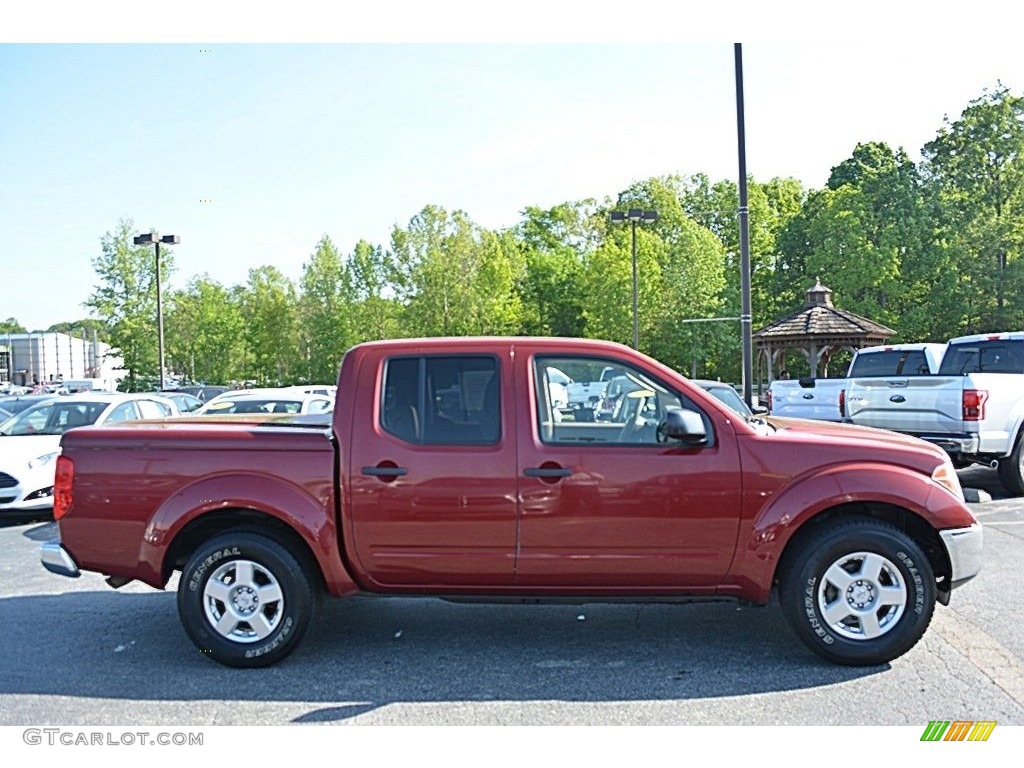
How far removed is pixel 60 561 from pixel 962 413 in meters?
9.06

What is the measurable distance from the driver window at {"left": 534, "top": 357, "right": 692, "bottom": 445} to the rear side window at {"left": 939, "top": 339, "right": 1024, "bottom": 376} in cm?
858

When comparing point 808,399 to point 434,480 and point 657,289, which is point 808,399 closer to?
point 434,480

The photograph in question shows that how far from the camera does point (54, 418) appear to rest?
37.7ft

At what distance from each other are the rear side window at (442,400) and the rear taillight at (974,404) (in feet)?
23.2

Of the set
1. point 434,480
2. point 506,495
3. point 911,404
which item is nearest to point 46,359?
point 911,404

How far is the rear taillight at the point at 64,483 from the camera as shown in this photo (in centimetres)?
516

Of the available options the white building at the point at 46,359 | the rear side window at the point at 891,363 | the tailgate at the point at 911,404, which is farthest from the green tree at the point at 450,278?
the white building at the point at 46,359

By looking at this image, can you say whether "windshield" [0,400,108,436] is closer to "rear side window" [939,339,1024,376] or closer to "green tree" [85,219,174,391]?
"rear side window" [939,339,1024,376]

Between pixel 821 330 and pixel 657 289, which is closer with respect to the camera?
pixel 821 330

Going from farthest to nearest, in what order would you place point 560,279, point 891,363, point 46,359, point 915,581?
point 46,359
point 560,279
point 891,363
point 915,581

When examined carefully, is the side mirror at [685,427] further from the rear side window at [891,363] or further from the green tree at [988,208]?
the green tree at [988,208]

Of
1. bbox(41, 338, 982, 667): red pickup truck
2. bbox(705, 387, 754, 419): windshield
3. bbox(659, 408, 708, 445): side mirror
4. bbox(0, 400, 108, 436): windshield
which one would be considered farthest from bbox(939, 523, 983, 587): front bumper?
bbox(0, 400, 108, 436): windshield

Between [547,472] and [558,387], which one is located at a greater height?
[558,387]

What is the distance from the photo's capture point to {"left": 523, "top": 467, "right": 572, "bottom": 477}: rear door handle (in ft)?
16.1
